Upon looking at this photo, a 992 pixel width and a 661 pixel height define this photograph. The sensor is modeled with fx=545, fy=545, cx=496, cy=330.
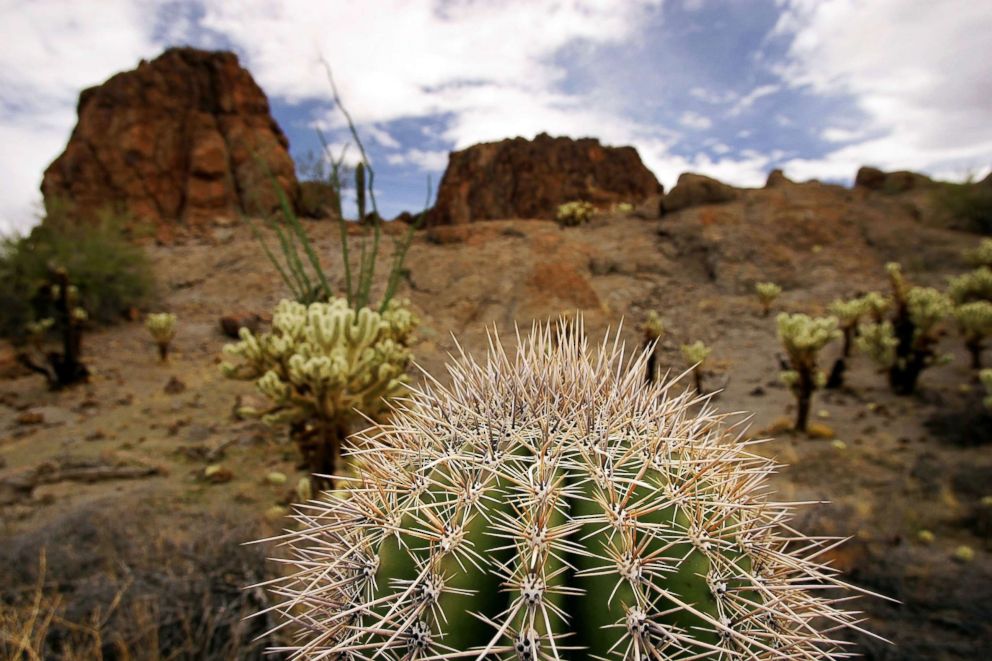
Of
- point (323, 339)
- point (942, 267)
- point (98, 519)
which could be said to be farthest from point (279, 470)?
point (942, 267)

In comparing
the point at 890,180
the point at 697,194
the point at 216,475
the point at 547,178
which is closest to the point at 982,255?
the point at 697,194

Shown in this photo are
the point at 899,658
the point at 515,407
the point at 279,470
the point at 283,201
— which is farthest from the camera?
the point at 283,201

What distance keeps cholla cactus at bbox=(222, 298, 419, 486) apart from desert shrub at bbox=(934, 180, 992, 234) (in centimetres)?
1182

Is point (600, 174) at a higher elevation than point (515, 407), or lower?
higher

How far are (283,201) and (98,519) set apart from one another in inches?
93.5

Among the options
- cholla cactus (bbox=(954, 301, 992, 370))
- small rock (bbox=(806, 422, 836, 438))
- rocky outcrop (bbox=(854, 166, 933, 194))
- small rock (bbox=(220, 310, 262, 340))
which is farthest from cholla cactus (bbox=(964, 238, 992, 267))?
small rock (bbox=(220, 310, 262, 340))

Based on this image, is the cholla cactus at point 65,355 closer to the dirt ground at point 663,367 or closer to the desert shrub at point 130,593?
the dirt ground at point 663,367

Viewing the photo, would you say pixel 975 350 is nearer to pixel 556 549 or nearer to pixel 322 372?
pixel 322 372

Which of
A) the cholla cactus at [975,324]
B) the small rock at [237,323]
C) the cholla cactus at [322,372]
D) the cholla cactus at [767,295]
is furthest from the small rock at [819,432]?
the small rock at [237,323]

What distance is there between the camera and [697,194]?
11.0 metres

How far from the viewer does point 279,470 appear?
3.84 m

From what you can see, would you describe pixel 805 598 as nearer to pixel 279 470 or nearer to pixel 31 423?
pixel 279 470

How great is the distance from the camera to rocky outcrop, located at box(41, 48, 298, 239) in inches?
758

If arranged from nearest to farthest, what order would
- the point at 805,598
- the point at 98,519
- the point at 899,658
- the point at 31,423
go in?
the point at 805,598
the point at 899,658
the point at 98,519
the point at 31,423
